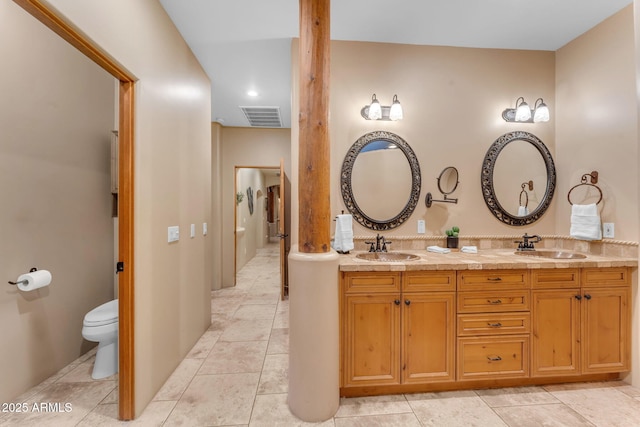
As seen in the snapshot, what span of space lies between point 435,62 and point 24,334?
398 cm

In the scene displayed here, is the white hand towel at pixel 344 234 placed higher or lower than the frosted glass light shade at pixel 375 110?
lower

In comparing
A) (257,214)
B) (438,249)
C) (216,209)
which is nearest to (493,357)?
(438,249)

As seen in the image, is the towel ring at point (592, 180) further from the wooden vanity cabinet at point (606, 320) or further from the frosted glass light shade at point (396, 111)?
the frosted glass light shade at point (396, 111)

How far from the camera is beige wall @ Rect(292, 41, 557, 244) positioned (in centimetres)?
247

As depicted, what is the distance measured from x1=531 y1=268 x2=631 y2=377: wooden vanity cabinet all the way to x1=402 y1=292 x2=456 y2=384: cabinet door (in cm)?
63

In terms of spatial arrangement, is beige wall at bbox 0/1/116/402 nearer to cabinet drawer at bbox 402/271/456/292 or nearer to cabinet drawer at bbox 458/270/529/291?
cabinet drawer at bbox 402/271/456/292

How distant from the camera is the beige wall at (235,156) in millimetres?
4508

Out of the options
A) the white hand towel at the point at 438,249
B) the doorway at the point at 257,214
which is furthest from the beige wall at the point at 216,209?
the white hand towel at the point at 438,249

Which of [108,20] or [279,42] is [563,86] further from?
[108,20]

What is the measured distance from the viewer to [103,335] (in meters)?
2.00

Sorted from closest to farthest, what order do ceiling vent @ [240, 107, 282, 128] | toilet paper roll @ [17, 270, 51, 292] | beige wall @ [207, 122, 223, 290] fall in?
toilet paper roll @ [17, 270, 51, 292]
ceiling vent @ [240, 107, 282, 128]
beige wall @ [207, 122, 223, 290]

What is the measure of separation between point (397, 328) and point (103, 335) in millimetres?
2153

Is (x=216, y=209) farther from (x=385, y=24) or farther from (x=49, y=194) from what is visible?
(x=385, y=24)

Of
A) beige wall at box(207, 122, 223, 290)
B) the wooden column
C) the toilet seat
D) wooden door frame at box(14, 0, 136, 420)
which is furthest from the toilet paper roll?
beige wall at box(207, 122, 223, 290)
